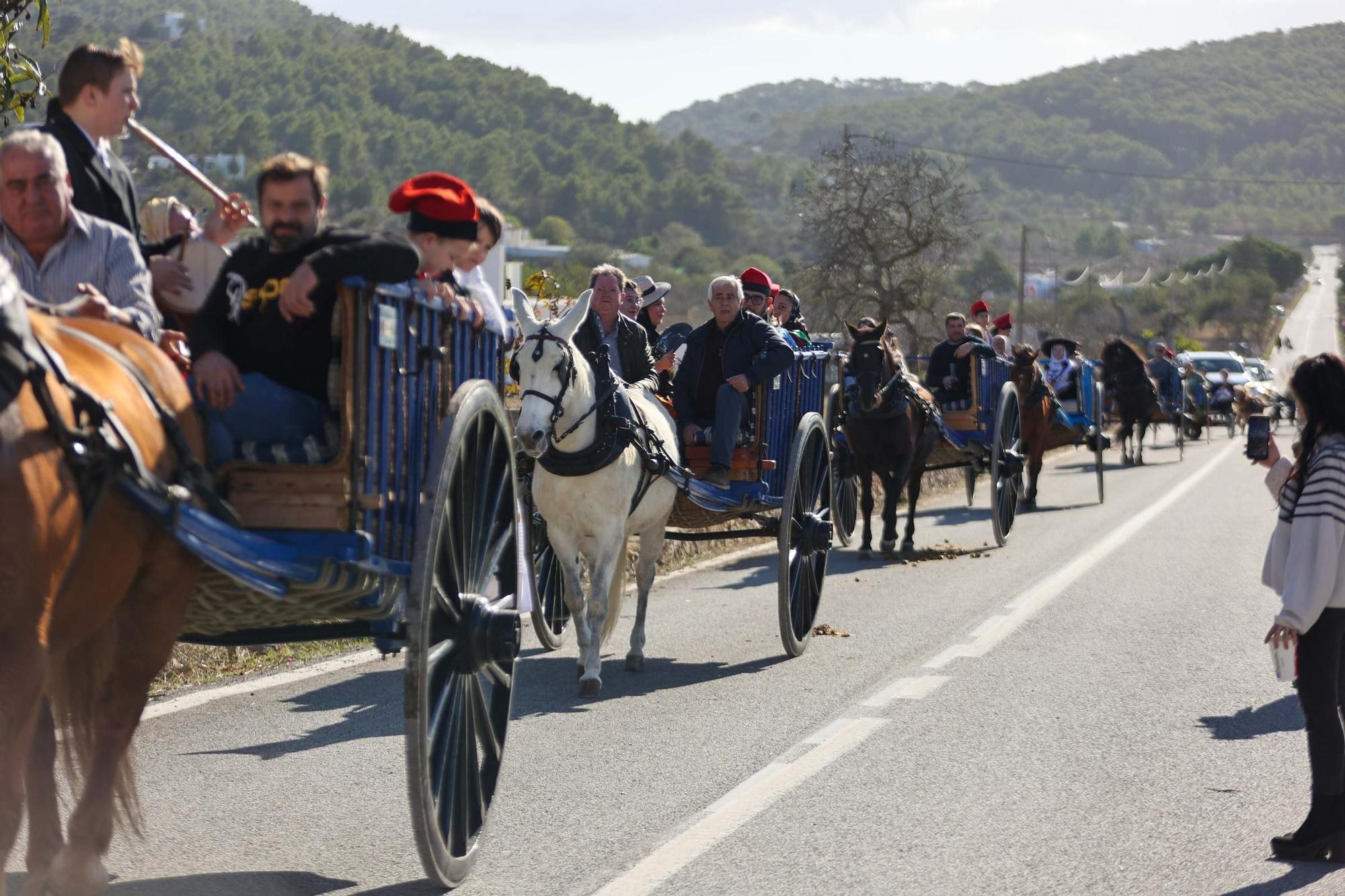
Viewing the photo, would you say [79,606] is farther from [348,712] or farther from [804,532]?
[804,532]

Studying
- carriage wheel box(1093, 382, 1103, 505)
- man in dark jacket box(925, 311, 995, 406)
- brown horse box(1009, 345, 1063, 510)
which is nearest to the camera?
man in dark jacket box(925, 311, 995, 406)

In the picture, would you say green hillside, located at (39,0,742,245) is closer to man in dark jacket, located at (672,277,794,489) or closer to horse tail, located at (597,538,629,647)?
man in dark jacket, located at (672,277,794,489)

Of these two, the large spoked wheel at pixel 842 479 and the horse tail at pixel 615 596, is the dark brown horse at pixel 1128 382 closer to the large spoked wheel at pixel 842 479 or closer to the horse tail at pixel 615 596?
the large spoked wheel at pixel 842 479

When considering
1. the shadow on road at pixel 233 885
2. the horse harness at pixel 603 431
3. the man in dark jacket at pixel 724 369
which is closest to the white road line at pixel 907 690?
the horse harness at pixel 603 431

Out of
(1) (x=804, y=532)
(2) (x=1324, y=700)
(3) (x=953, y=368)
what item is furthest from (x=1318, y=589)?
(3) (x=953, y=368)

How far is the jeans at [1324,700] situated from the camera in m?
6.09

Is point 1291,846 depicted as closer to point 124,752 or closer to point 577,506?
point 124,752

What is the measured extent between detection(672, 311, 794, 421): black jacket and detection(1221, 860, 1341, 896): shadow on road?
213 inches

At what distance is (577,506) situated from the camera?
9523mm

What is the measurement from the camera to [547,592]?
10938mm

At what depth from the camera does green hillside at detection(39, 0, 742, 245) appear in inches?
4791

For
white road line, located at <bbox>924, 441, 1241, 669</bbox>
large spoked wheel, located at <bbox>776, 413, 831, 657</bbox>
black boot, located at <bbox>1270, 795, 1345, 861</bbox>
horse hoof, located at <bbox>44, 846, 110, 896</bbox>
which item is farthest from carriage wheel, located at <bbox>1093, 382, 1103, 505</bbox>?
horse hoof, located at <bbox>44, 846, 110, 896</bbox>

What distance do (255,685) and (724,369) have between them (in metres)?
3.75

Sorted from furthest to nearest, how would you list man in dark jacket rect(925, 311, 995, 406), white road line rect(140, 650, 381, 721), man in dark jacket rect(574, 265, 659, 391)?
man in dark jacket rect(925, 311, 995, 406) < man in dark jacket rect(574, 265, 659, 391) < white road line rect(140, 650, 381, 721)
